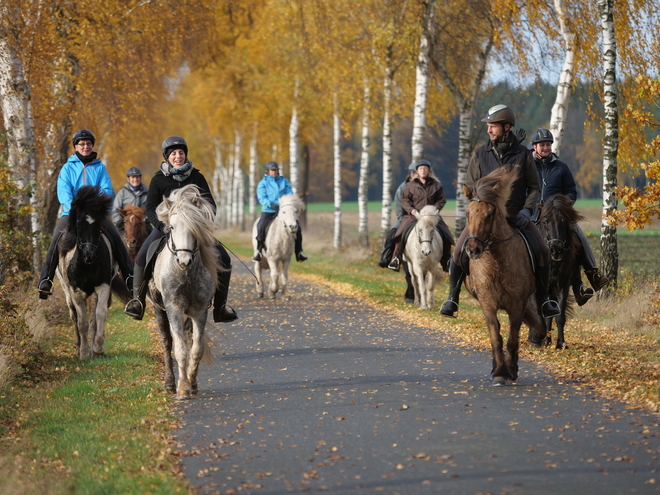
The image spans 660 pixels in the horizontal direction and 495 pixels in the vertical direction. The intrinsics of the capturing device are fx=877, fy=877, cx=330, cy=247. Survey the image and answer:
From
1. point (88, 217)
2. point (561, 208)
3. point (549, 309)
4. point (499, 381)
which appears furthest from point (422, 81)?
point (499, 381)

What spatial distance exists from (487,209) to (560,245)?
3.08 m

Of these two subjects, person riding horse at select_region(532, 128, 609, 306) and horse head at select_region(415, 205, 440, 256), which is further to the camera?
horse head at select_region(415, 205, 440, 256)

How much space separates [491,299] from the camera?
9.10 metres

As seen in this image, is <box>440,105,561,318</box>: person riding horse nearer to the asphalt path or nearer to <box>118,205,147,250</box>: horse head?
the asphalt path

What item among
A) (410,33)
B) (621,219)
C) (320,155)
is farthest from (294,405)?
(320,155)

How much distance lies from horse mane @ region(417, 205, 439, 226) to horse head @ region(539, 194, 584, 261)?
4760 mm

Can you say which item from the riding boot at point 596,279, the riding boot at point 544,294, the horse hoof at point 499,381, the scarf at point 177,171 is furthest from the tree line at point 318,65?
the scarf at point 177,171

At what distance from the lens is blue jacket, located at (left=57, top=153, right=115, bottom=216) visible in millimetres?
11711

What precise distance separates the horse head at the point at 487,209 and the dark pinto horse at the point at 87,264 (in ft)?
16.1

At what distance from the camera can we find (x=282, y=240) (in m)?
18.7

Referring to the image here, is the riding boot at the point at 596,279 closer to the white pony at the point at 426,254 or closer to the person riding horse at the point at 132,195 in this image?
the white pony at the point at 426,254

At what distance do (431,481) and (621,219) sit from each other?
5509mm

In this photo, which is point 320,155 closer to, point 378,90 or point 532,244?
point 378,90

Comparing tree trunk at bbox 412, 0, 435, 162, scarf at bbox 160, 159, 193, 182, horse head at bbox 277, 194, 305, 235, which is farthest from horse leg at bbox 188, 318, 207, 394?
tree trunk at bbox 412, 0, 435, 162
